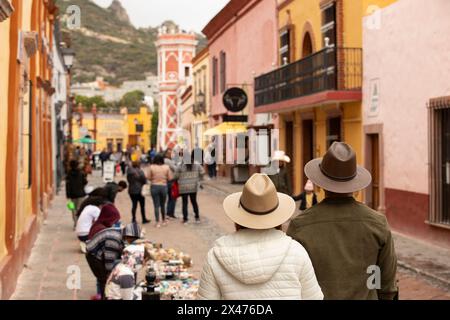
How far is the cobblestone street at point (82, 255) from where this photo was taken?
9.09m

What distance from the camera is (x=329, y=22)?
17984 mm

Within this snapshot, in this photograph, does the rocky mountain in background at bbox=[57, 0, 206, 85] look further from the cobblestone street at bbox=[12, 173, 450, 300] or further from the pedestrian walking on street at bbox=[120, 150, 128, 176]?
the cobblestone street at bbox=[12, 173, 450, 300]

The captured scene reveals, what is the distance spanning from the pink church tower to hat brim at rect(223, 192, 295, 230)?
2401 centimetres

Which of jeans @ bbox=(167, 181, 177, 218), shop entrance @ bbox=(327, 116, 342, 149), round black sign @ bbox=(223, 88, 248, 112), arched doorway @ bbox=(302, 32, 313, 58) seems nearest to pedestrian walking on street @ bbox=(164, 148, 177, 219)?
jeans @ bbox=(167, 181, 177, 218)

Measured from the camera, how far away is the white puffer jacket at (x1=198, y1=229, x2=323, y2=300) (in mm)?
3197

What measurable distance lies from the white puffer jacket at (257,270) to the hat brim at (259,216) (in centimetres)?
5

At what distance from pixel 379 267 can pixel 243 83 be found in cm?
2179

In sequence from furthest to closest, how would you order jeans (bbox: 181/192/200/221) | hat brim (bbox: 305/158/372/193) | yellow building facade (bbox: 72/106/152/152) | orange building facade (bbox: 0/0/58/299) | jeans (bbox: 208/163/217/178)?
yellow building facade (bbox: 72/106/152/152)
jeans (bbox: 208/163/217/178)
jeans (bbox: 181/192/200/221)
orange building facade (bbox: 0/0/58/299)
hat brim (bbox: 305/158/372/193)

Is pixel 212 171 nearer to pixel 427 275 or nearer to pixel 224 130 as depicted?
pixel 224 130

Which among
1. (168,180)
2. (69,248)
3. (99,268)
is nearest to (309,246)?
(99,268)

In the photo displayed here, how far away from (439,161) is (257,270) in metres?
10.0

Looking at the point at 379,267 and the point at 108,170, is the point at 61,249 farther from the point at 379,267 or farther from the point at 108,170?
the point at 379,267

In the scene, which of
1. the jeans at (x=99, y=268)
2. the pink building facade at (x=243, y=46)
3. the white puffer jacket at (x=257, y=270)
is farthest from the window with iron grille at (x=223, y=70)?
the white puffer jacket at (x=257, y=270)

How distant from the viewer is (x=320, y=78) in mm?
17094
